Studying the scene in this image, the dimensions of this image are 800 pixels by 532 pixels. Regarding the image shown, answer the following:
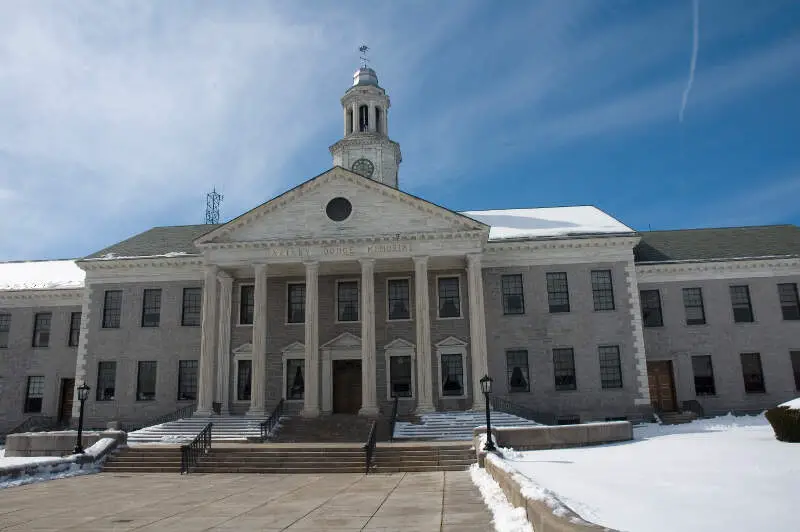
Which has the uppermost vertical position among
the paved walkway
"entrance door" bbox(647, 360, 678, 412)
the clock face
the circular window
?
the clock face

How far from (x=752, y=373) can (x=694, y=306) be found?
171 inches

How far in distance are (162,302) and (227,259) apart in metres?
6.00

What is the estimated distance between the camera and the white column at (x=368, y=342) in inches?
1128

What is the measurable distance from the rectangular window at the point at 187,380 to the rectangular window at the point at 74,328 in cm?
759

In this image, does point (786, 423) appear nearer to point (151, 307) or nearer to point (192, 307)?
point (192, 307)

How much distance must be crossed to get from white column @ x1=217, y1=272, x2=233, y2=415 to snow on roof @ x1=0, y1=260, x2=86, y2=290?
10.3 meters

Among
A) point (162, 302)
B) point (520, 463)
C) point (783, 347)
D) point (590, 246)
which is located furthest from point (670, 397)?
point (162, 302)

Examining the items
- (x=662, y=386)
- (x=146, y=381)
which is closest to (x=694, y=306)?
(x=662, y=386)

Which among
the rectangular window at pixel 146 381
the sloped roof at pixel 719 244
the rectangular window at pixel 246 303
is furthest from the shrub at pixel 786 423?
the rectangular window at pixel 146 381

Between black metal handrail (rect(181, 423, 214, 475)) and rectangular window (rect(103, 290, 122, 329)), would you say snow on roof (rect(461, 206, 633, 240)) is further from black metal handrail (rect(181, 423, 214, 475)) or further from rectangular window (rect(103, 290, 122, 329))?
rectangular window (rect(103, 290, 122, 329))

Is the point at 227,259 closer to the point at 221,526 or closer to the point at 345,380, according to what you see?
the point at 345,380

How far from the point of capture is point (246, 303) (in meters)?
33.7

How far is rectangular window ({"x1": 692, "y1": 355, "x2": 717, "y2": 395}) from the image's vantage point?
106 feet

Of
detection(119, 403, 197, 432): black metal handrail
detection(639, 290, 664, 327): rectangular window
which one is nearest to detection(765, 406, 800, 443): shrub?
detection(639, 290, 664, 327): rectangular window
